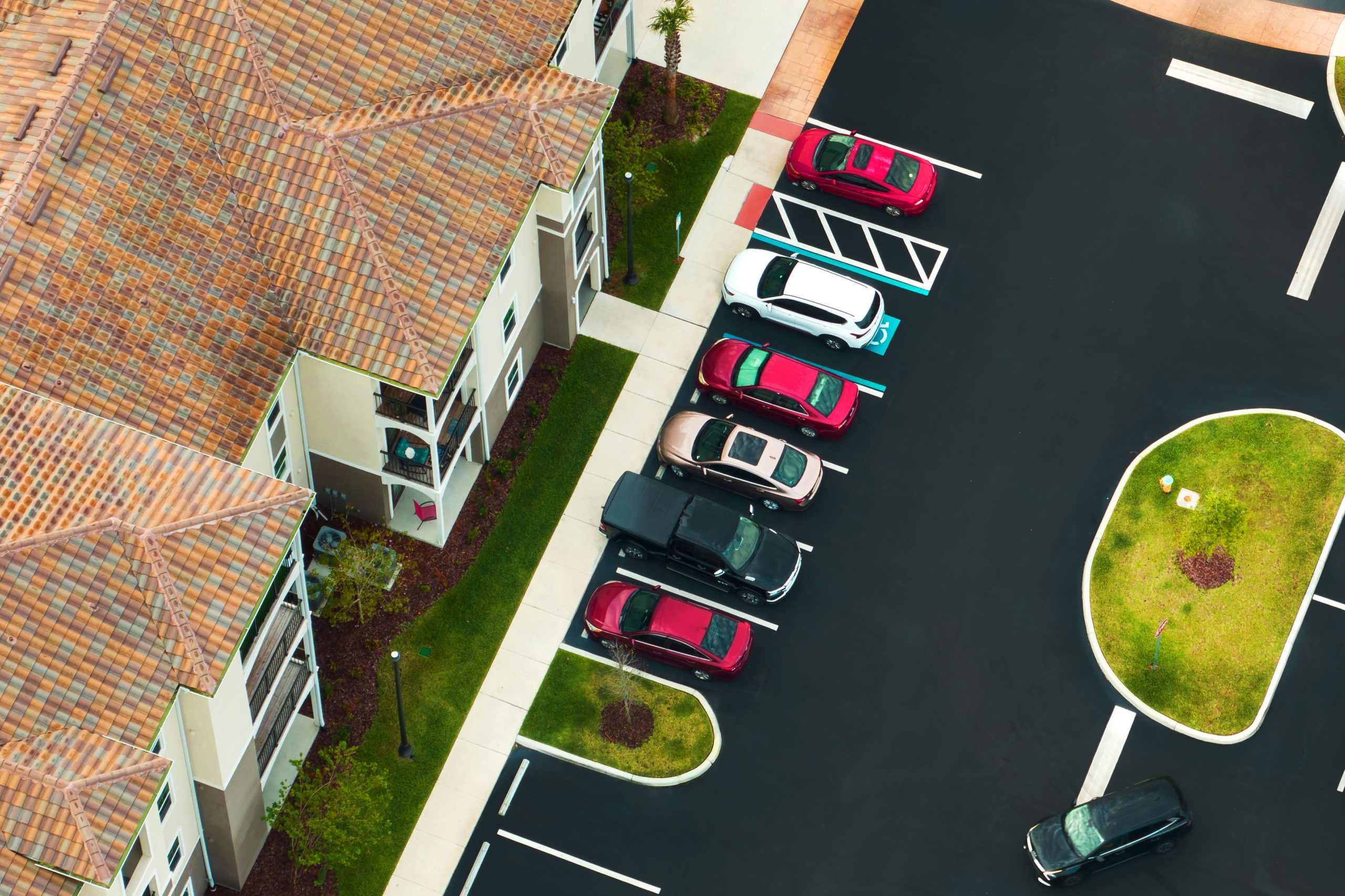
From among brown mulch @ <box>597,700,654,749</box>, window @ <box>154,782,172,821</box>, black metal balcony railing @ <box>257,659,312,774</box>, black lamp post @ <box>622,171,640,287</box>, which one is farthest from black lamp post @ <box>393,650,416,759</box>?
black lamp post @ <box>622,171,640,287</box>

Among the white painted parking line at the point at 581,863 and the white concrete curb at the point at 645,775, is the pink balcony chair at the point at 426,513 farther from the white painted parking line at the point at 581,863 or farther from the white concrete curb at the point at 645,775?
the white painted parking line at the point at 581,863

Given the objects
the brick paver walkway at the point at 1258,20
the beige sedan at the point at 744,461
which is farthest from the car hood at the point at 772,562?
the brick paver walkway at the point at 1258,20

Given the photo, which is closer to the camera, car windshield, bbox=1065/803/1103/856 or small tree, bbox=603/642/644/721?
car windshield, bbox=1065/803/1103/856

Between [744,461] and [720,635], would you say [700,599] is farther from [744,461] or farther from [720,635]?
[744,461]

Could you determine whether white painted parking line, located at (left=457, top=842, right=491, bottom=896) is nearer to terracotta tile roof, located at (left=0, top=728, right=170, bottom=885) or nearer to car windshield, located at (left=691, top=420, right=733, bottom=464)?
terracotta tile roof, located at (left=0, top=728, right=170, bottom=885)

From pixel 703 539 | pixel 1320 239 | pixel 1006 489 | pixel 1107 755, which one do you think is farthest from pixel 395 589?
pixel 1320 239

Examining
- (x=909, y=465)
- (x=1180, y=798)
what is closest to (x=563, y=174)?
(x=909, y=465)
